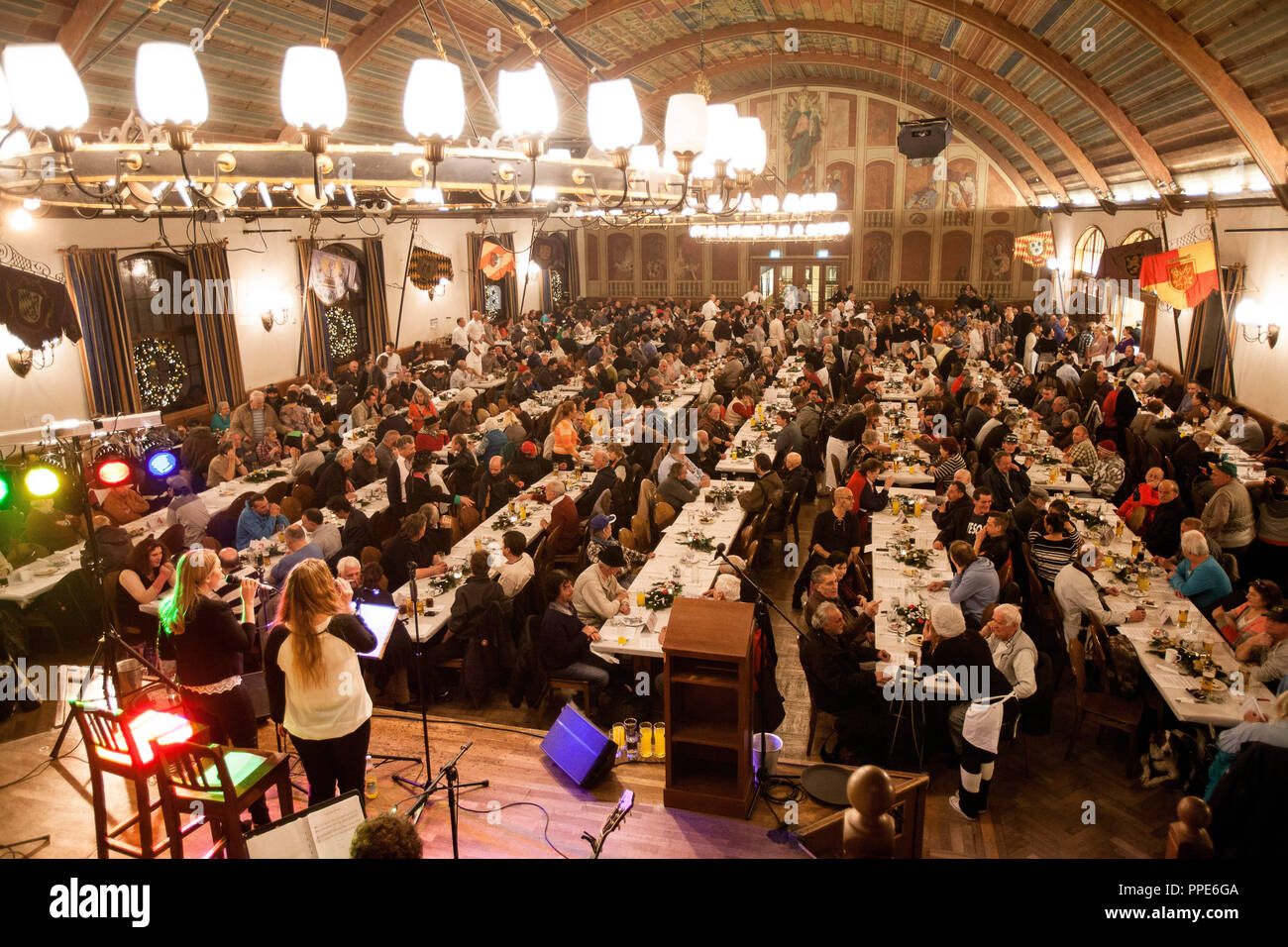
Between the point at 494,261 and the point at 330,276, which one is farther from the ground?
the point at 494,261

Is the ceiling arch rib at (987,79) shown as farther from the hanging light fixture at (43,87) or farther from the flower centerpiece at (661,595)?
the hanging light fixture at (43,87)

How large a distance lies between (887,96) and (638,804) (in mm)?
24774

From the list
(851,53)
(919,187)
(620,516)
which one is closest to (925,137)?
(620,516)

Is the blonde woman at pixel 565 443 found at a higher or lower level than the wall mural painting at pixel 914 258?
lower

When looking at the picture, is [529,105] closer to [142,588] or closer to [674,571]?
[674,571]

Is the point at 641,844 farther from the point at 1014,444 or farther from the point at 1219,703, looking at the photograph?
the point at 1014,444

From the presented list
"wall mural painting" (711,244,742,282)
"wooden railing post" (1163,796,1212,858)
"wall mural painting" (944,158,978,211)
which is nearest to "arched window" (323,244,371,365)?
"wall mural painting" (711,244,742,282)

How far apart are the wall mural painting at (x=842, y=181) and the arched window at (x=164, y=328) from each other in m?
19.4

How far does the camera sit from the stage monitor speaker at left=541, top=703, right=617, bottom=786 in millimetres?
4711

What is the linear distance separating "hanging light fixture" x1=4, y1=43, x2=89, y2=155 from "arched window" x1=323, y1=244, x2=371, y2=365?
13.4 meters

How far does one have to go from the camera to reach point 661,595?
632 centimetres

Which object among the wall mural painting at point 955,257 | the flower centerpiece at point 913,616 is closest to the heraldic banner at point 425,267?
the flower centerpiece at point 913,616

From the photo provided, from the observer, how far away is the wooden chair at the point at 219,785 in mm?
3518

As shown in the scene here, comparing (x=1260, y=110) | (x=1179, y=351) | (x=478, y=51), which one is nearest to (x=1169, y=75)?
(x=1260, y=110)
